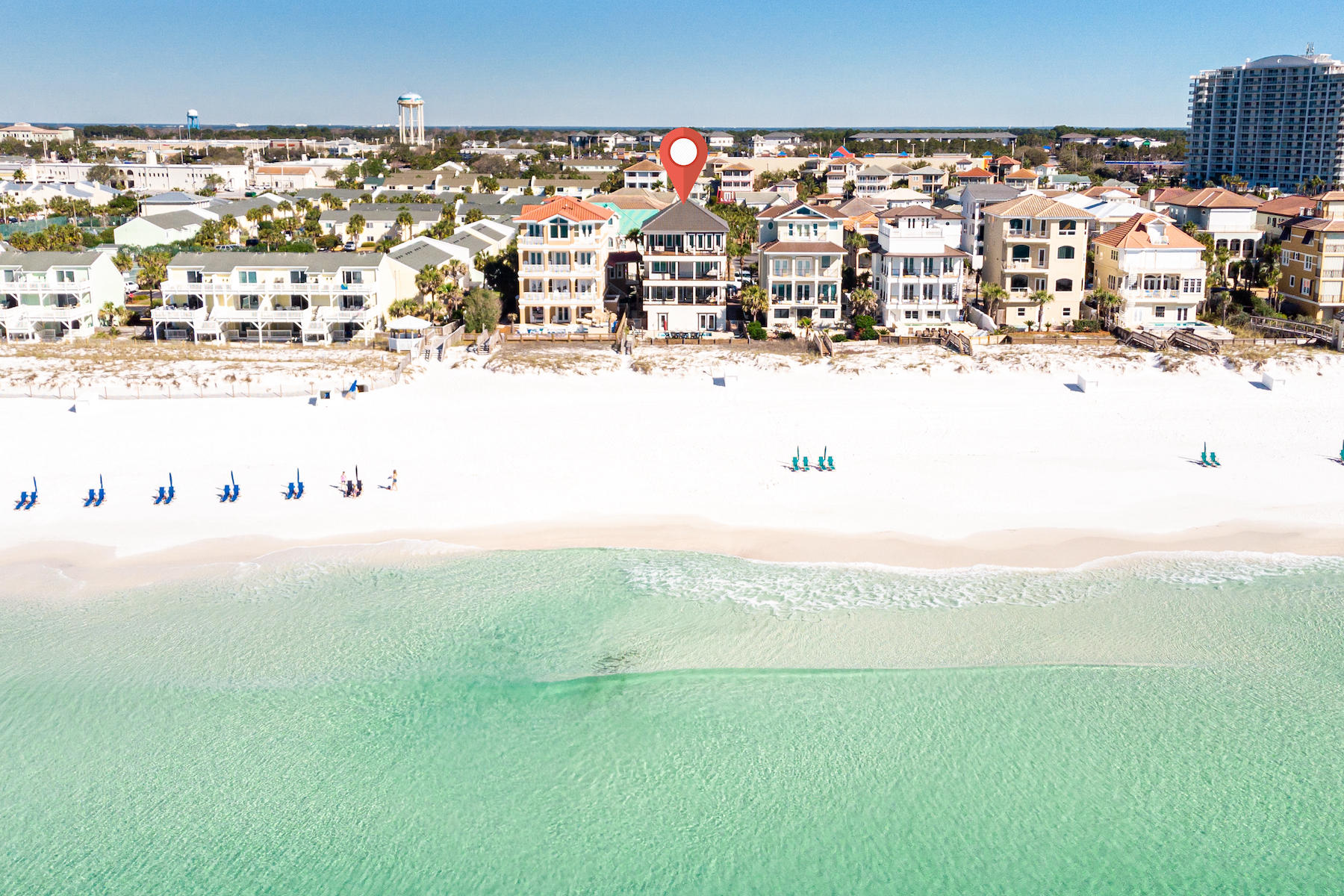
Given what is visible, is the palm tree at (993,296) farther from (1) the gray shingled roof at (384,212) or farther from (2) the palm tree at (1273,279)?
(1) the gray shingled roof at (384,212)

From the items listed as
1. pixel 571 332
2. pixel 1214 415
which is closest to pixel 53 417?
pixel 571 332

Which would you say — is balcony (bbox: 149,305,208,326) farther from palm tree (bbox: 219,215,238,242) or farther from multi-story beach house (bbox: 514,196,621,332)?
palm tree (bbox: 219,215,238,242)

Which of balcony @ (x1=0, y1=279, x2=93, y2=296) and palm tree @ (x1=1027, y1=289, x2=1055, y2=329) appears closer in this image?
balcony @ (x1=0, y1=279, x2=93, y2=296)

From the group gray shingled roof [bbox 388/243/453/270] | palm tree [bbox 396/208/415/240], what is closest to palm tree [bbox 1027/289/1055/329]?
gray shingled roof [bbox 388/243/453/270]

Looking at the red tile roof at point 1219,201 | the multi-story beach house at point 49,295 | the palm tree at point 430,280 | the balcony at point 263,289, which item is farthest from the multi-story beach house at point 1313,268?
the multi-story beach house at point 49,295

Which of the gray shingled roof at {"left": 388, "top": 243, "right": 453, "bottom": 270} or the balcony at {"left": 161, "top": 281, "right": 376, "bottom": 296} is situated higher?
the gray shingled roof at {"left": 388, "top": 243, "right": 453, "bottom": 270}

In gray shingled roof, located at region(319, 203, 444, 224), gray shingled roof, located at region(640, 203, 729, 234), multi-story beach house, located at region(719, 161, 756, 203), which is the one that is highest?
multi-story beach house, located at region(719, 161, 756, 203)
